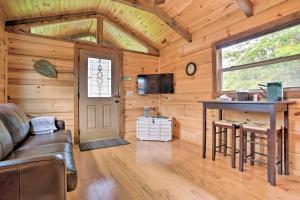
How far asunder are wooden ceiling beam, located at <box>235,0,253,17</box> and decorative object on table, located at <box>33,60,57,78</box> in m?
3.38

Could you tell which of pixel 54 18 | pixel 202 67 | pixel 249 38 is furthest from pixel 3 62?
pixel 249 38

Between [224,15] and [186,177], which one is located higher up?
[224,15]

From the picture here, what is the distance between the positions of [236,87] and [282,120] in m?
0.85

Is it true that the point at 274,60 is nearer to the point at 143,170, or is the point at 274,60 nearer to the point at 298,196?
the point at 298,196

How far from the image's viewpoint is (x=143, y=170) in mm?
2371

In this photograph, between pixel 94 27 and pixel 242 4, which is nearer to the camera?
pixel 242 4

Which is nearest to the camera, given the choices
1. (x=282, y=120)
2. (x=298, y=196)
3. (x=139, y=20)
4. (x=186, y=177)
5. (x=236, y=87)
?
(x=298, y=196)

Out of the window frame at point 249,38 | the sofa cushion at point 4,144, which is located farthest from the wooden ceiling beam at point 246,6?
the sofa cushion at point 4,144

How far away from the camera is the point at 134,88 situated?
4.44 m

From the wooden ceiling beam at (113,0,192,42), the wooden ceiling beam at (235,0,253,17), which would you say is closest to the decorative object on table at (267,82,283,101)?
the wooden ceiling beam at (235,0,253,17)

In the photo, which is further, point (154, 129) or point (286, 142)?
point (154, 129)

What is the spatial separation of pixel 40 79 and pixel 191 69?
9.82ft

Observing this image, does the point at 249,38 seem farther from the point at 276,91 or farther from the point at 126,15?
the point at 126,15

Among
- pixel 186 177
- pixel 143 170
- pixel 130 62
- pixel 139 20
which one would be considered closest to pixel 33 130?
pixel 143 170
